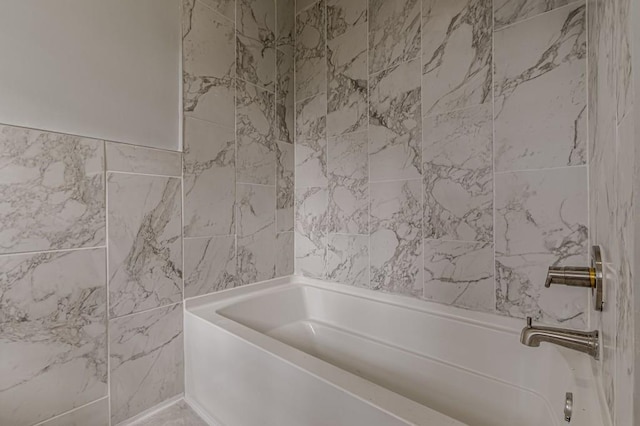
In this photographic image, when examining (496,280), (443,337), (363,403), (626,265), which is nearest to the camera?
(626,265)

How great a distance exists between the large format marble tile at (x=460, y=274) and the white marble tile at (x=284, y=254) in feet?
3.19

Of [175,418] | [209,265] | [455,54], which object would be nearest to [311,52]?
[455,54]

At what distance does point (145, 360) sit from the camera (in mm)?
1379

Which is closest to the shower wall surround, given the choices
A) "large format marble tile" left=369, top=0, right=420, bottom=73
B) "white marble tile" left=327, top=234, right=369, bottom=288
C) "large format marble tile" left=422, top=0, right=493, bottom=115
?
"white marble tile" left=327, top=234, right=369, bottom=288

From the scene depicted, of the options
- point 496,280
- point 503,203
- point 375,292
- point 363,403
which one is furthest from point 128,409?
point 503,203

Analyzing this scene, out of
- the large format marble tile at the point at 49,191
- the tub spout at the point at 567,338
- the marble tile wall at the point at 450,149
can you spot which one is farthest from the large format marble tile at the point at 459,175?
the large format marble tile at the point at 49,191

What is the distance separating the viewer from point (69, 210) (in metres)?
1.17

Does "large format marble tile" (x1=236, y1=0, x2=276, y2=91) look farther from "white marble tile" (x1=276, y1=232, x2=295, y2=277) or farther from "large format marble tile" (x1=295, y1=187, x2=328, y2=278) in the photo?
"white marble tile" (x1=276, y1=232, x2=295, y2=277)

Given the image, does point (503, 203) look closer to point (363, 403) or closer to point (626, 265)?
point (626, 265)

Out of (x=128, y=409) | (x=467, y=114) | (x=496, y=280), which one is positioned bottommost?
(x=128, y=409)

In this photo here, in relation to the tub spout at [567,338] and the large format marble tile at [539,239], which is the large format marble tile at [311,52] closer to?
the large format marble tile at [539,239]

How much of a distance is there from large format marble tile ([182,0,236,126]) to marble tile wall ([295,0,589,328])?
55 centimetres

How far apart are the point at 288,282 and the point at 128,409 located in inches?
41.9

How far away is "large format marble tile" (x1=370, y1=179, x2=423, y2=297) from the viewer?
153 cm
